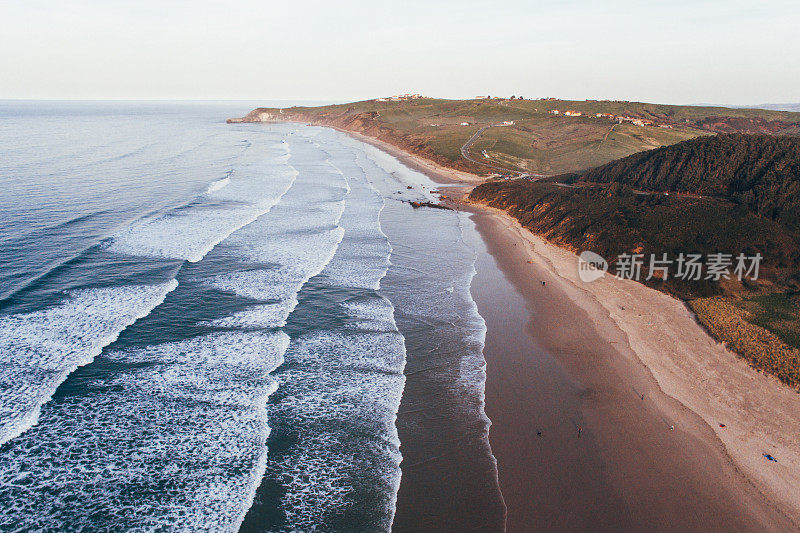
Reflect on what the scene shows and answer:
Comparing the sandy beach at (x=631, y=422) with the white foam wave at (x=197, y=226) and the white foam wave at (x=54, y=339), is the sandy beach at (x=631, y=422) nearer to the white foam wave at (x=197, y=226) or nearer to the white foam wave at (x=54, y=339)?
the white foam wave at (x=54, y=339)

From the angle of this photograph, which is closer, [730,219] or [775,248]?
[775,248]

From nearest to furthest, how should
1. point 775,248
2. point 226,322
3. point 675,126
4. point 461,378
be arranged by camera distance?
1. point 461,378
2. point 226,322
3. point 775,248
4. point 675,126

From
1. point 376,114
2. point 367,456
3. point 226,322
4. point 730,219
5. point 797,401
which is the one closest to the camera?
point 367,456

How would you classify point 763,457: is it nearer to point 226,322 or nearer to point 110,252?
point 226,322

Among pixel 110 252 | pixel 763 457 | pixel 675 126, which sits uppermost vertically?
pixel 675 126

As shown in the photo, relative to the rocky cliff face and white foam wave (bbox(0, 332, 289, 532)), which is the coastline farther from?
the rocky cliff face

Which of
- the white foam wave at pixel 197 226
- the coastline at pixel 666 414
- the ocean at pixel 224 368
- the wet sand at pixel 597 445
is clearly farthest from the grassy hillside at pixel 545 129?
the wet sand at pixel 597 445

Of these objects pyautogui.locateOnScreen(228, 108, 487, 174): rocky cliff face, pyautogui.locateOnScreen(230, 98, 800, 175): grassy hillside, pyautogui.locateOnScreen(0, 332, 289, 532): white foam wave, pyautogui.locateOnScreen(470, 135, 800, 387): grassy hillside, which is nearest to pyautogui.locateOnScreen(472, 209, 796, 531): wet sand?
pyautogui.locateOnScreen(470, 135, 800, 387): grassy hillside

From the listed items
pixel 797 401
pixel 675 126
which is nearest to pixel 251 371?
pixel 797 401
